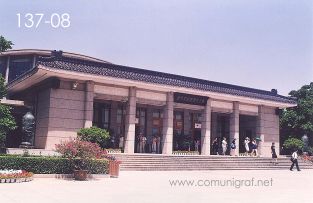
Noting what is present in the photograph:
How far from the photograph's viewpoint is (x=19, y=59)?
32.7 meters

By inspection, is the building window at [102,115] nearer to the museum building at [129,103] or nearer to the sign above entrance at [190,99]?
the museum building at [129,103]

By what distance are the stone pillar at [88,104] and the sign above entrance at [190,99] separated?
6.04m

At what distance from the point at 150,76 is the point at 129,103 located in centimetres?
253

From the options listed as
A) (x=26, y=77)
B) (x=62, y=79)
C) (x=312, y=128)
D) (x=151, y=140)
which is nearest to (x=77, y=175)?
(x=62, y=79)

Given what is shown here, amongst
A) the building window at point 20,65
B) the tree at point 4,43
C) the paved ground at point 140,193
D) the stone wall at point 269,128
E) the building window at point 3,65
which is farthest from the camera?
the building window at point 3,65

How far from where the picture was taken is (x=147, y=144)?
2569 centimetres

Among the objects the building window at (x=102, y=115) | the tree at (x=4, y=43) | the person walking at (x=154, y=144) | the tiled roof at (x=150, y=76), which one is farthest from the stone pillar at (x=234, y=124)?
the tree at (x=4, y=43)

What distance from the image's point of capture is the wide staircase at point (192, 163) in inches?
754

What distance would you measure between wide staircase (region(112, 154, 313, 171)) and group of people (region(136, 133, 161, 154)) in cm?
372

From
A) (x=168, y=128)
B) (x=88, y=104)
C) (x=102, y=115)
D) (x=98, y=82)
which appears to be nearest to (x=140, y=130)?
(x=168, y=128)

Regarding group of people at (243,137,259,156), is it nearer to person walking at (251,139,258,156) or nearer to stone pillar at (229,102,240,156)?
person walking at (251,139,258,156)

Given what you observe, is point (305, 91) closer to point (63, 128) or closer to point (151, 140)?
point (151, 140)


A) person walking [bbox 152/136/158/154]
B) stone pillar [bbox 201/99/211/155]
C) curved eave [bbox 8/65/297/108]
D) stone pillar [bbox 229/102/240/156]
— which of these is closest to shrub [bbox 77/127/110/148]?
curved eave [bbox 8/65/297/108]

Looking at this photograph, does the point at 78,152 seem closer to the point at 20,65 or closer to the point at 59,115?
the point at 59,115
